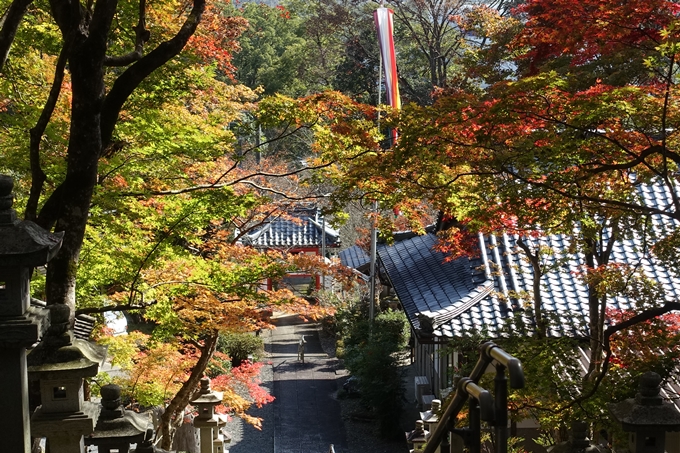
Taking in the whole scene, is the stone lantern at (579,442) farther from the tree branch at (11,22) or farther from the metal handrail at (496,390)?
the tree branch at (11,22)

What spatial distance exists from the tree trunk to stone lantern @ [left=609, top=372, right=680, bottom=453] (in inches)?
313

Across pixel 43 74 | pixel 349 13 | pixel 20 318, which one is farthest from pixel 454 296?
pixel 349 13

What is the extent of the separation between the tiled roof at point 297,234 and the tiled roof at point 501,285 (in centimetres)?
1414

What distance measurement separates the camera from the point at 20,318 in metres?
3.17

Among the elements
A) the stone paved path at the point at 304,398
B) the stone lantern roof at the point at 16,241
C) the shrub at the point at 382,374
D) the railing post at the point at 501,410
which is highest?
the stone lantern roof at the point at 16,241

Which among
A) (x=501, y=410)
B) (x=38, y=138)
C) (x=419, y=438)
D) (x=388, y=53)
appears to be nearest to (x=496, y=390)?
(x=501, y=410)

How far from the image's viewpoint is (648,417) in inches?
149

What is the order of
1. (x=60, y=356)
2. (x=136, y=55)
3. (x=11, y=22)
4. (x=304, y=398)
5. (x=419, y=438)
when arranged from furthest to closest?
1. (x=304, y=398)
2. (x=419, y=438)
3. (x=136, y=55)
4. (x=11, y=22)
5. (x=60, y=356)

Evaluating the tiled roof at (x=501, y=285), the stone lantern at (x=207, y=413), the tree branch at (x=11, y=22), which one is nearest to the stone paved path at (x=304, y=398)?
the tiled roof at (x=501, y=285)

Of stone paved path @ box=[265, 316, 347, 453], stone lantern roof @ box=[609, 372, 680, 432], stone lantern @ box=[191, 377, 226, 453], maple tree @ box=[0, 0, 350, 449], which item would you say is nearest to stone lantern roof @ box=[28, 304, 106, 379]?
maple tree @ box=[0, 0, 350, 449]

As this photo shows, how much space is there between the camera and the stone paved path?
15852 millimetres

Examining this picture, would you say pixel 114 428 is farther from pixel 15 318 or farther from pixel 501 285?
pixel 501 285

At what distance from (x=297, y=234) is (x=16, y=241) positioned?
26.4m

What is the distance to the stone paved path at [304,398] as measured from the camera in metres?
15.9
